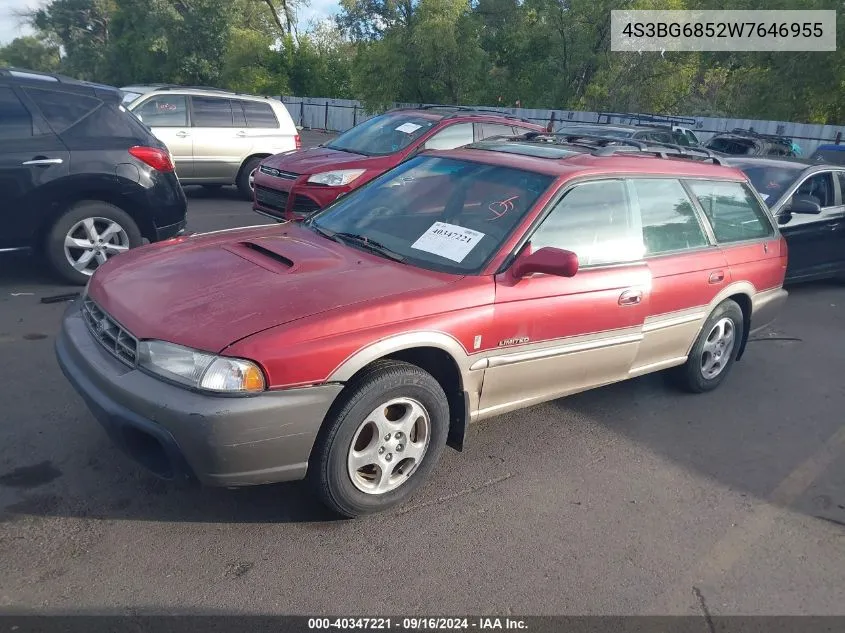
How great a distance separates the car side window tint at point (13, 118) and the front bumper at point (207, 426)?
12.1 feet

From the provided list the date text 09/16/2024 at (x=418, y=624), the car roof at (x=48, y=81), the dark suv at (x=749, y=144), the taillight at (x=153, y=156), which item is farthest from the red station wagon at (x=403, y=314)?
the dark suv at (x=749, y=144)

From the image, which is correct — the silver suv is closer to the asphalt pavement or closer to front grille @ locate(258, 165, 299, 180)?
front grille @ locate(258, 165, 299, 180)

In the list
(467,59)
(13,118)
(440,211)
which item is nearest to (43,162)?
(13,118)

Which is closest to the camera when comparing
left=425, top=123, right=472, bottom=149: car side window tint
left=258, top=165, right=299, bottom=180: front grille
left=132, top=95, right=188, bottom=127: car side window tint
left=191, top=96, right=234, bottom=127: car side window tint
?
left=258, top=165, right=299, bottom=180: front grille

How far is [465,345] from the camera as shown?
3416 millimetres

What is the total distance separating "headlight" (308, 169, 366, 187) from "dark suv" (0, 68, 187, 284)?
6.20 feet

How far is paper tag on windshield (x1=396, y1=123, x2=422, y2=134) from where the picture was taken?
30.1 ft

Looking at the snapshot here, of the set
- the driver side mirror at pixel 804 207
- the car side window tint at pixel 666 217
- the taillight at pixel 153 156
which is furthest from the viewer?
the driver side mirror at pixel 804 207

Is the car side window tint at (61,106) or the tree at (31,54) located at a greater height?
the tree at (31,54)

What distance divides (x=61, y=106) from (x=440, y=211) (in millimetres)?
3937

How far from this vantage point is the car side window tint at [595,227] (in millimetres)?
3898

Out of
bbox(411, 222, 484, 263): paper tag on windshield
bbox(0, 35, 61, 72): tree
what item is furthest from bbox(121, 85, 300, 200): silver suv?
bbox(0, 35, 61, 72): tree

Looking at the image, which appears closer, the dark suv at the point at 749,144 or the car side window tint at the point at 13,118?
the car side window tint at the point at 13,118

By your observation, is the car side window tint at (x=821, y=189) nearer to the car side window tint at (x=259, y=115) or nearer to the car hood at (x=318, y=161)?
the car hood at (x=318, y=161)
